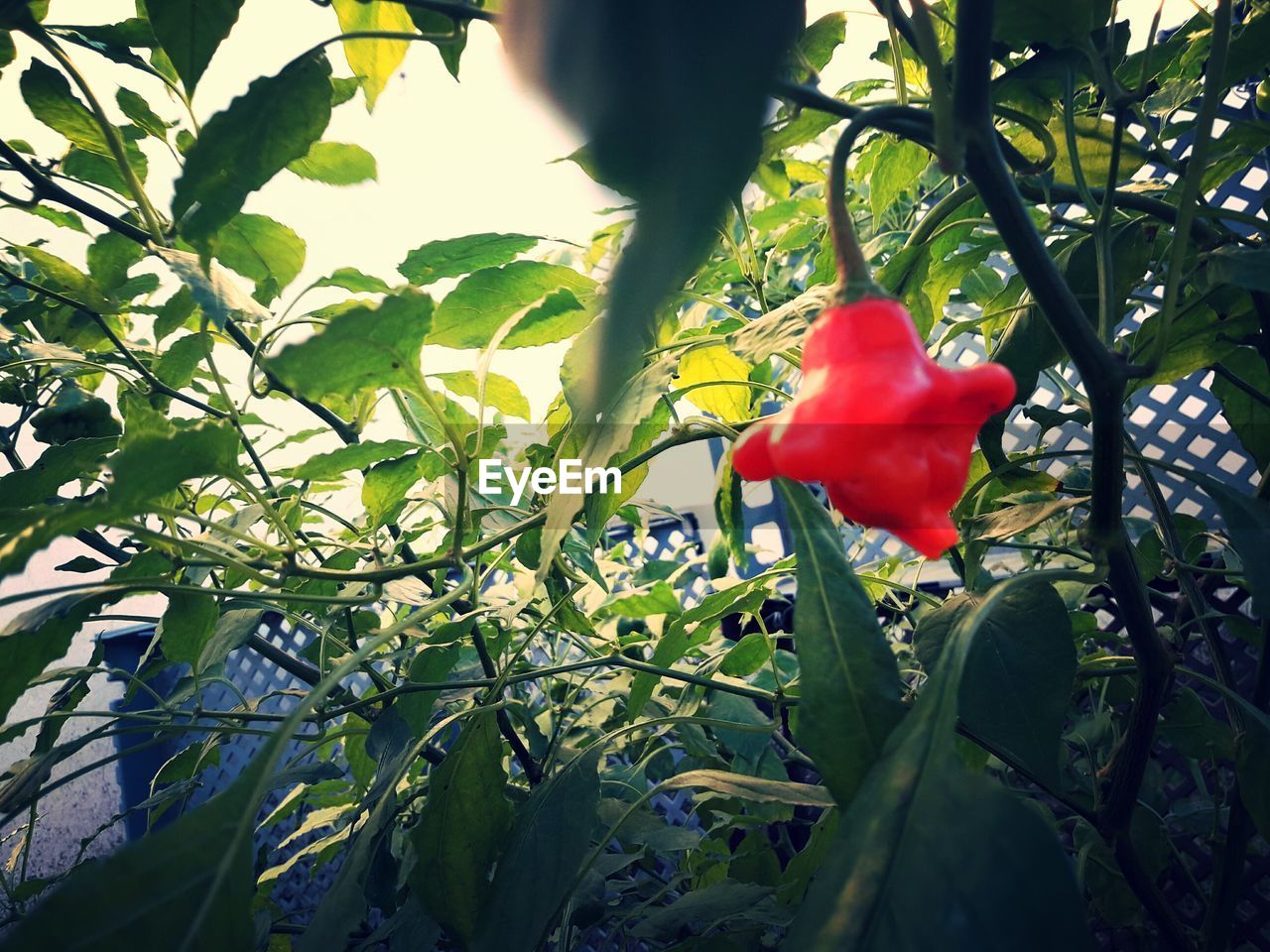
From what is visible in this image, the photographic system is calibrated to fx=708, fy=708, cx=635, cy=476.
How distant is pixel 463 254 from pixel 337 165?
0.29 feet

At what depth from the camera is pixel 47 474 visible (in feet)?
1.35

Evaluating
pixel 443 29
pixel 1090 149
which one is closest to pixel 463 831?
pixel 443 29

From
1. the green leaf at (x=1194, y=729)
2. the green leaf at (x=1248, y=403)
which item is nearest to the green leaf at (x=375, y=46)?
the green leaf at (x=1248, y=403)

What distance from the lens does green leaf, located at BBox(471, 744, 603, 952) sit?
1.07ft

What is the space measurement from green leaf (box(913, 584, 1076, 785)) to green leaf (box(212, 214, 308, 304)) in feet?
1.44

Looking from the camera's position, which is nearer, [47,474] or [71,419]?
[47,474]

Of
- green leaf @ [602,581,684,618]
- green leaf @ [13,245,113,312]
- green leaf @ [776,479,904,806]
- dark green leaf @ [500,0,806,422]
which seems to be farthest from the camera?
green leaf @ [602,581,684,618]

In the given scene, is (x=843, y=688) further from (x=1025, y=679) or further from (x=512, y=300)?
(x=512, y=300)

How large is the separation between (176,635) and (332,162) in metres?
0.29

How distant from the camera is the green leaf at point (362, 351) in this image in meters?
0.25

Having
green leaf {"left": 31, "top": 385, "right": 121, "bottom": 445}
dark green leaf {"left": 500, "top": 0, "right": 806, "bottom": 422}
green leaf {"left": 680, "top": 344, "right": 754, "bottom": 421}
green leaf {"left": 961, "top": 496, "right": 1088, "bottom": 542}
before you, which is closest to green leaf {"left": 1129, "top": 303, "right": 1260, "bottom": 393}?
green leaf {"left": 961, "top": 496, "right": 1088, "bottom": 542}

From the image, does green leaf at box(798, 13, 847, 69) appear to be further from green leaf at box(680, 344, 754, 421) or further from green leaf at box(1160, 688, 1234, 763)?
green leaf at box(1160, 688, 1234, 763)

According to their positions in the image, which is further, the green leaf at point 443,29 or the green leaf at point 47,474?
the green leaf at point 47,474

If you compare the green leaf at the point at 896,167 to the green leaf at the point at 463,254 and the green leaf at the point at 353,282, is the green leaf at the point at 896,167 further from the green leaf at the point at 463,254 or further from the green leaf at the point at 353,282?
the green leaf at the point at 353,282
